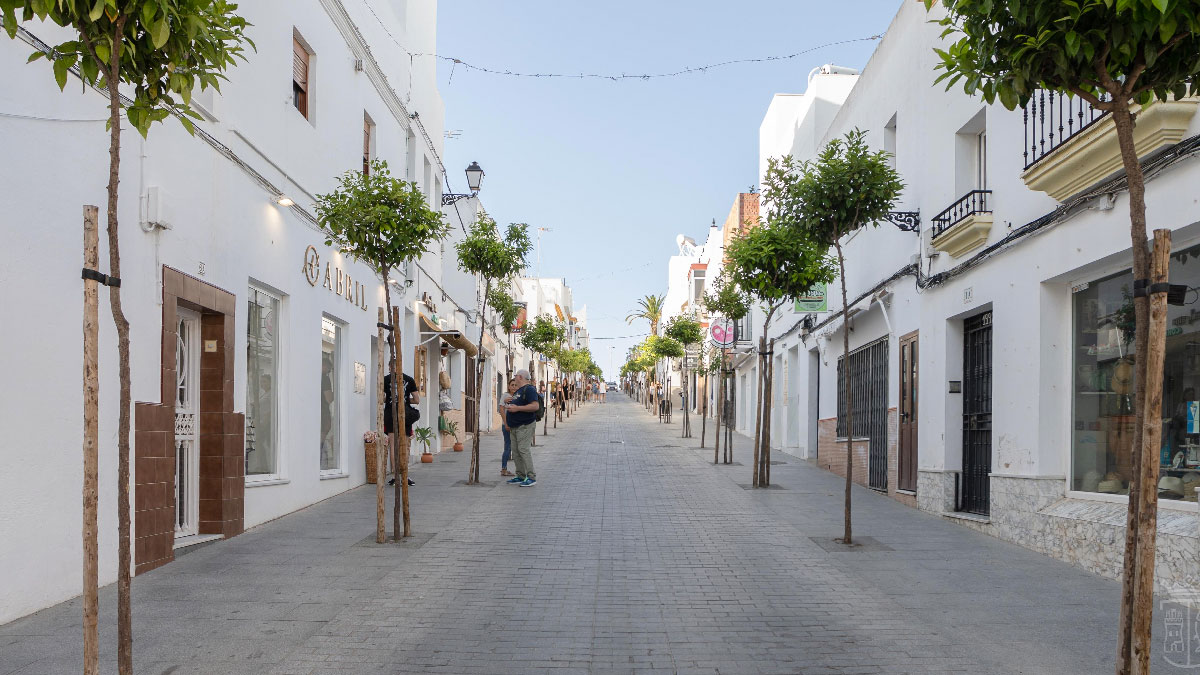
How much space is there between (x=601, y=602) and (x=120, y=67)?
459cm

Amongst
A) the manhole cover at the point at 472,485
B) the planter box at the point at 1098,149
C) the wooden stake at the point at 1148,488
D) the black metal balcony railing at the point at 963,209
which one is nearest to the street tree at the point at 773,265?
the black metal balcony railing at the point at 963,209

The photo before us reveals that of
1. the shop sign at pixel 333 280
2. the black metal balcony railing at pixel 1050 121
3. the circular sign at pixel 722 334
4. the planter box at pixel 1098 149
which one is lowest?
the circular sign at pixel 722 334

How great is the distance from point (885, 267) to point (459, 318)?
14.5 metres

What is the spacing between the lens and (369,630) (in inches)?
232

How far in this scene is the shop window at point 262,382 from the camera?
412 inches

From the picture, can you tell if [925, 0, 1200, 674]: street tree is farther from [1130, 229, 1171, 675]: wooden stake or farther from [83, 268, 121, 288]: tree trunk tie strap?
[83, 268, 121, 288]: tree trunk tie strap

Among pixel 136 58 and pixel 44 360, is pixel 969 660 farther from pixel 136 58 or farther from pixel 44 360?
pixel 44 360

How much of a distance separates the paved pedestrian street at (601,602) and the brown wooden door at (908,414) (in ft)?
5.23

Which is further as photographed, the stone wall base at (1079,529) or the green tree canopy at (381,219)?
the green tree canopy at (381,219)

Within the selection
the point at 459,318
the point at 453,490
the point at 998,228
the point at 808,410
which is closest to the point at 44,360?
the point at 453,490

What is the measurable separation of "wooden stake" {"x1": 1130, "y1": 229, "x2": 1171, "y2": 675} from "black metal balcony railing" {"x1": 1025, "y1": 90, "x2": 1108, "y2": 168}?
4.52 meters

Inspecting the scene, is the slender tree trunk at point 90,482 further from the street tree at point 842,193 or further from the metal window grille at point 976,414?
the metal window grille at point 976,414

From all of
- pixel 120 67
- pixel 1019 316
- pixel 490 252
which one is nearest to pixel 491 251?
pixel 490 252

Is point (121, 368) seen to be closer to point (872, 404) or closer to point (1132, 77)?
point (1132, 77)
